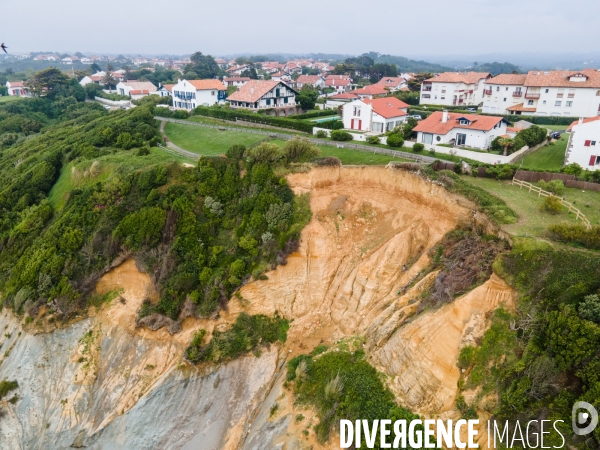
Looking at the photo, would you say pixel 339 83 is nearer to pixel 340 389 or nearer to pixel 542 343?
pixel 340 389

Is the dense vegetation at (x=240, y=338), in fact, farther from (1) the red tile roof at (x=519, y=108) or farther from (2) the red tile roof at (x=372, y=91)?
(2) the red tile roof at (x=372, y=91)

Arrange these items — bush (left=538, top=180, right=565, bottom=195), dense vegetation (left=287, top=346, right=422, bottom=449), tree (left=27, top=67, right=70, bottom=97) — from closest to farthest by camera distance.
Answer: dense vegetation (left=287, top=346, right=422, bottom=449) < bush (left=538, top=180, right=565, bottom=195) < tree (left=27, top=67, right=70, bottom=97)

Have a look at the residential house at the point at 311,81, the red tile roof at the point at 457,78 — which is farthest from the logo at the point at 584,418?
the residential house at the point at 311,81

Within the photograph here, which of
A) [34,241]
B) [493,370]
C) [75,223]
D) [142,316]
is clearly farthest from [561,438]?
[34,241]

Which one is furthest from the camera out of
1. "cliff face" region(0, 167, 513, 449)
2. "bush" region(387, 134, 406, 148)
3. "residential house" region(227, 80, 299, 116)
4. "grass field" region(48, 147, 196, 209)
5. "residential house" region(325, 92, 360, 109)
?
"residential house" region(325, 92, 360, 109)

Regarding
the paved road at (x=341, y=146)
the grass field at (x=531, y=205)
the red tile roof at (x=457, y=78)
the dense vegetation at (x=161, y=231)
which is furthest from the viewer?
the red tile roof at (x=457, y=78)

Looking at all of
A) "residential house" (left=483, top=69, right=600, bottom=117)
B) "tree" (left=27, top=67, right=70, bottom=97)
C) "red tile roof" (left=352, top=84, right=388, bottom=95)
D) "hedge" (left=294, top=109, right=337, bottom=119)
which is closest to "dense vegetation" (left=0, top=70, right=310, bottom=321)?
"hedge" (left=294, top=109, right=337, bottom=119)

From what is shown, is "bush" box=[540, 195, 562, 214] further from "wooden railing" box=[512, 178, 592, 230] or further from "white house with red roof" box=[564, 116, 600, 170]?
"white house with red roof" box=[564, 116, 600, 170]
